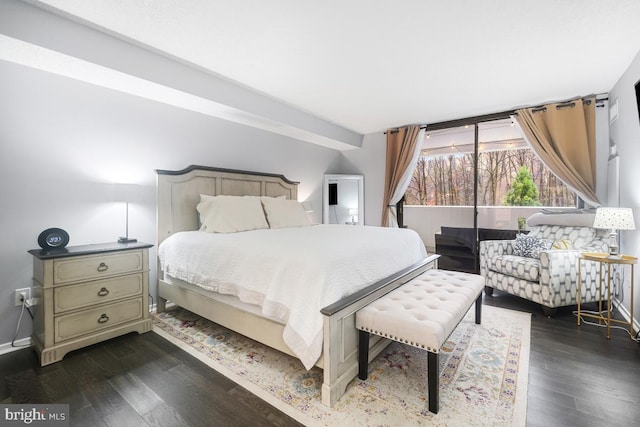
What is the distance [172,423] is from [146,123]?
8.79 feet

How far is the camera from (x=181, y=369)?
1907 millimetres

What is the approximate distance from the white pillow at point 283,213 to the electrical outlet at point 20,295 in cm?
A: 213

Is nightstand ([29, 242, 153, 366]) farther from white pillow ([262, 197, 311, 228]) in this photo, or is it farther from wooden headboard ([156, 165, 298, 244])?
white pillow ([262, 197, 311, 228])

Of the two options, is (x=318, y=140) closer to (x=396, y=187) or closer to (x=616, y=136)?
(x=396, y=187)

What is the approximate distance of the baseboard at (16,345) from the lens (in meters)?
2.09

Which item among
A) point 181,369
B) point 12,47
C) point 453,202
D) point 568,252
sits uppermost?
point 12,47

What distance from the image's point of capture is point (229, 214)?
302 centimetres

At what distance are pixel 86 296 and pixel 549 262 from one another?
13.4 ft

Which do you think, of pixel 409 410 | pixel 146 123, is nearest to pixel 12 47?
pixel 146 123

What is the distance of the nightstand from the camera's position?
6.44 feet

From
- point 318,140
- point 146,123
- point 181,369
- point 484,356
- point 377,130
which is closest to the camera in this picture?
point 181,369

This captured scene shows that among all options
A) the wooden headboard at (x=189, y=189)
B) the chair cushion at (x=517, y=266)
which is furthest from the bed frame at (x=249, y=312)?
the chair cushion at (x=517, y=266)

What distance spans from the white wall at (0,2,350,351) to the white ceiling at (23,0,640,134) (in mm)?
624

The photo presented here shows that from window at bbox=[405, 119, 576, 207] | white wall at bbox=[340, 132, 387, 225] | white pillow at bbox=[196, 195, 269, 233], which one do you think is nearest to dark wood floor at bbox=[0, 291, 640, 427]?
white pillow at bbox=[196, 195, 269, 233]
